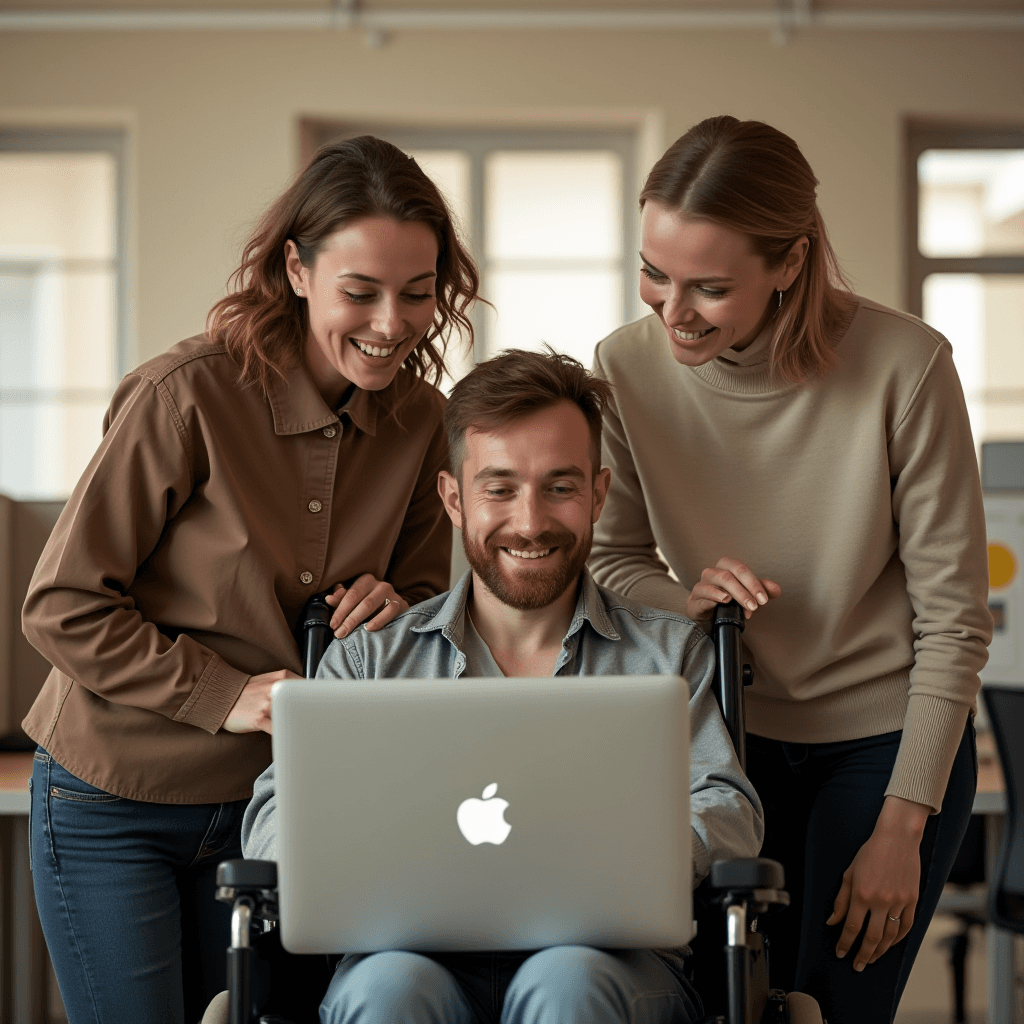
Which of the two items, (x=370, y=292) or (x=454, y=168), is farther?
(x=454, y=168)

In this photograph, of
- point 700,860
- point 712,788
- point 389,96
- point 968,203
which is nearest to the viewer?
point 700,860

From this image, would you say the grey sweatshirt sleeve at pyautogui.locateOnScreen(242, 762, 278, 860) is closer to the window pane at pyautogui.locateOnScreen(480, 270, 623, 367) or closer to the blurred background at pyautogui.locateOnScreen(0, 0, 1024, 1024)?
the blurred background at pyautogui.locateOnScreen(0, 0, 1024, 1024)

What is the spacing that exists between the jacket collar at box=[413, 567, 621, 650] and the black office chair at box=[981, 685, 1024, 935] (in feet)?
5.05

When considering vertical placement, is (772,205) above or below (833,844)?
above

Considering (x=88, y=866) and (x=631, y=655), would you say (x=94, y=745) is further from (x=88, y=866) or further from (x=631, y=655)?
(x=631, y=655)

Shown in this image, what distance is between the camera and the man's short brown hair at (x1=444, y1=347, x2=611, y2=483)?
1.82m

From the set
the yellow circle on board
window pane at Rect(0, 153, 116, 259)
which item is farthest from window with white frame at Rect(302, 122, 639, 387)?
the yellow circle on board

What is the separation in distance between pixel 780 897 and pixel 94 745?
944 millimetres

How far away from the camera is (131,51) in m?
5.05

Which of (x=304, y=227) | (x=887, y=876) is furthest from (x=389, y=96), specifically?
(x=887, y=876)

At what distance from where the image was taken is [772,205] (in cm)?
171

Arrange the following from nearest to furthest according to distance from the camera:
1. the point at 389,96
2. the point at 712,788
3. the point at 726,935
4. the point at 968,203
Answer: the point at 726,935 < the point at 712,788 < the point at 389,96 < the point at 968,203

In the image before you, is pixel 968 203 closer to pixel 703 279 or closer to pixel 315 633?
pixel 703 279

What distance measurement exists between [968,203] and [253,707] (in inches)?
184
